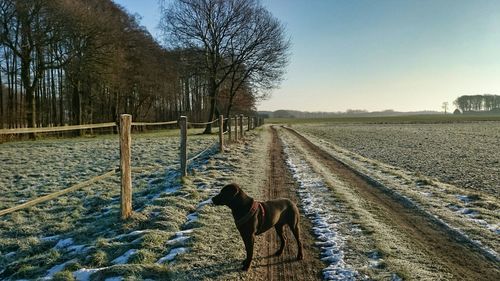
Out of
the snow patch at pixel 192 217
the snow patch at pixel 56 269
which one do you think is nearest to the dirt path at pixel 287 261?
the snow patch at pixel 192 217

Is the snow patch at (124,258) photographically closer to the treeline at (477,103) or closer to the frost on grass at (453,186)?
the frost on grass at (453,186)

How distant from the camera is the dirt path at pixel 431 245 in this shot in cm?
462

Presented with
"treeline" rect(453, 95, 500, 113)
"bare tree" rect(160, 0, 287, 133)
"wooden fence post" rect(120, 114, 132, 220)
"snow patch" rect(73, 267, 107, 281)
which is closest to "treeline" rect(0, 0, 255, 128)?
"bare tree" rect(160, 0, 287, 133)

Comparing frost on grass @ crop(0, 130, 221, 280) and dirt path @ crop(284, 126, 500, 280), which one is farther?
frost on grass @ crop(0, 130, 221, 280)

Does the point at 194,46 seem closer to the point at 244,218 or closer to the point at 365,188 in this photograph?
the point at 365,188

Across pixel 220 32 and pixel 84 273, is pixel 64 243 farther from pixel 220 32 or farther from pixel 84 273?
pixel 220 32

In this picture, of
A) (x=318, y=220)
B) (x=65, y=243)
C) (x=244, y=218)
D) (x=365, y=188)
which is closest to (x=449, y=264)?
(x=318, y=220)

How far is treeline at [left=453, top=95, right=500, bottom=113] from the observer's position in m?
179

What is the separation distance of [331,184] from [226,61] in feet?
85.6

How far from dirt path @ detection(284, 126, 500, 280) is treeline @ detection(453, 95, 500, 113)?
659 ft

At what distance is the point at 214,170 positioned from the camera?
11.7 m

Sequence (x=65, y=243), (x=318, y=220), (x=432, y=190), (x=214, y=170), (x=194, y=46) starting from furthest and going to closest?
(x=194, y=46), (x=214, y=170), (x=432, y=190), (x=318, y=220), (x=65, y=243)

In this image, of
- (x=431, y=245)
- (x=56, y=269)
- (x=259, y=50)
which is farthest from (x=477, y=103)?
(x=56, y=269)

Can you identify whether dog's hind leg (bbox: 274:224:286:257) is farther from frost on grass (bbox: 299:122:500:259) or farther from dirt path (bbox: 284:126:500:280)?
frost on grass (bbox: 299:122:500:259)
